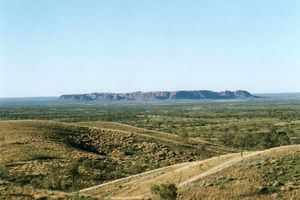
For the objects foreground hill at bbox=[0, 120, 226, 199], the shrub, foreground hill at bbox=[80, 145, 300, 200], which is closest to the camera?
the shrub

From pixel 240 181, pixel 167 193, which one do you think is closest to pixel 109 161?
pixel 240 181

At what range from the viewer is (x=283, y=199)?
1176 inches

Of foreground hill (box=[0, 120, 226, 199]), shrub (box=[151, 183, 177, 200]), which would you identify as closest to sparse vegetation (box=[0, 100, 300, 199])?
foreground hill (box=[0, 120, 226, 199])

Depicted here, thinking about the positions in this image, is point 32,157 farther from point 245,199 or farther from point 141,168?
point 245,199

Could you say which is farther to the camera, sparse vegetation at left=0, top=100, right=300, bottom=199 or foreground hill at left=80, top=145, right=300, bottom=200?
sparse vegetation at left=0, top=100, right=300, bottom=199

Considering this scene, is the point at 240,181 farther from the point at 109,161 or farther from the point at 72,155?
the point at 72,155

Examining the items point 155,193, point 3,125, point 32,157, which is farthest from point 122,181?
point 3,125

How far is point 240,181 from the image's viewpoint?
111 ft

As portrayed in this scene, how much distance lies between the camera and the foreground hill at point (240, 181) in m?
31.6

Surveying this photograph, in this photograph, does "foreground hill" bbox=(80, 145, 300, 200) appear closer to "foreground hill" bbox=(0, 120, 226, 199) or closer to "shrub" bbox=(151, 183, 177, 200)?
"shrub" bbox=(151, 183, 177, 200)

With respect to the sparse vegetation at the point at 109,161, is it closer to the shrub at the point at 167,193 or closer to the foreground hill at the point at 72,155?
the foreground hill at the point at 72,155

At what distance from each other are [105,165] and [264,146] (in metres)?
36.5

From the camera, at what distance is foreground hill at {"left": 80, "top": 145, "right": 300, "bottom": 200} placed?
31609mm

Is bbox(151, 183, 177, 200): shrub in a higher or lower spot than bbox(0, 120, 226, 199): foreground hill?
higher
